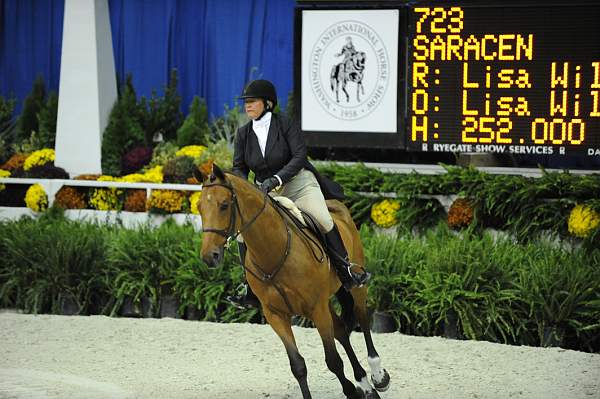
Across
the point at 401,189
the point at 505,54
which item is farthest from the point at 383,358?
the point at 505,54

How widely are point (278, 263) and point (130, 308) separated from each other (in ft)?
15.4

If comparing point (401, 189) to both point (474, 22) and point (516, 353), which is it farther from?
point (516, 353)

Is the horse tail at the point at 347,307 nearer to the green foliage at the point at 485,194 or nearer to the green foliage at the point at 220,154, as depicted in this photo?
the green foliage at the point at 485,194

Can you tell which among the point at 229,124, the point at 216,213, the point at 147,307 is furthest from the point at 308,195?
the point at 229,124

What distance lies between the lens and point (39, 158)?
14.4 metres

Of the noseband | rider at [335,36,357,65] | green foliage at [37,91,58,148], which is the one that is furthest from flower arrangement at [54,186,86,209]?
the noseband

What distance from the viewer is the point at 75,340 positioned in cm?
991

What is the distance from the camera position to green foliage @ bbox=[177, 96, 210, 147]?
14375 mm

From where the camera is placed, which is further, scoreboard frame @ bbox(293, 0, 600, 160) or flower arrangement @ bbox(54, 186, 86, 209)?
flower arrangement @ bbox(54, 186, 86, 209)

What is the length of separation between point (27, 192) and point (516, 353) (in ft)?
23.9

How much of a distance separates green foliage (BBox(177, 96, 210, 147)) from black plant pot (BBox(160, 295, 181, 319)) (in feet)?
11.4

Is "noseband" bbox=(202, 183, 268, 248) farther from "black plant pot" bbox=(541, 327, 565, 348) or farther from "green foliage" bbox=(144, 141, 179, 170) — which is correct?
"green foliage" bbox=(144, 141, 179, 170)

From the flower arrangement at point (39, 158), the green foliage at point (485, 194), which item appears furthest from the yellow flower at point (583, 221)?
the flower arrangement at point (39, 158)

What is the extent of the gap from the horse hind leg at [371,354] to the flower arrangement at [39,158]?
7.34 m
